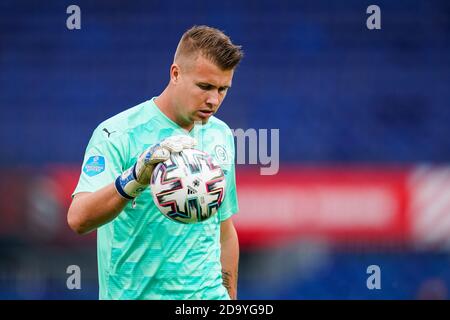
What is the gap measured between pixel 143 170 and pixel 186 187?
0.20 m

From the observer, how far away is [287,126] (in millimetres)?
8109

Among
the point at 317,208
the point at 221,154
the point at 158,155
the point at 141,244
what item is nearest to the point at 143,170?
the point at 158,155

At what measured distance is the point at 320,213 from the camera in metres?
7.63

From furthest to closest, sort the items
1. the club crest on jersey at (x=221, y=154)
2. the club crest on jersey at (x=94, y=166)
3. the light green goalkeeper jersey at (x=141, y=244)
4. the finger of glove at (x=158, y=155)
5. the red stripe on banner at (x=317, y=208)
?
the red stripe on banner at (x=317, y=208)
the club crest on jersey at (x=221, y=154)
the light green goalkeeper jersey at (x=141, y=244)
the club crest on jersey at (x=94, y=166)
the finger of glove at (x=158, y=155)

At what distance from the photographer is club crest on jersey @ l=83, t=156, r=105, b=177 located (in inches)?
141

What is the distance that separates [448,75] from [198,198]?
5.71m

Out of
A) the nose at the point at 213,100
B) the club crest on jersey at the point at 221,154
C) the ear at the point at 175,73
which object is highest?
the ear at the point at 175,73

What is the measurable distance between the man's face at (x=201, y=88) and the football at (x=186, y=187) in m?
0.34

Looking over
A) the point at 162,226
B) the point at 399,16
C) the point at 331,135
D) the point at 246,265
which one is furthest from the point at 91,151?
the point at 399,16

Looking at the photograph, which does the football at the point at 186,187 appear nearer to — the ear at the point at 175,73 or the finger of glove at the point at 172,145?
the finger of glove at the point at 172,145

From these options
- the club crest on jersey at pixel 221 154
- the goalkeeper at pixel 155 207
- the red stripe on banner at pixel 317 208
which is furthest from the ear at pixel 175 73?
the red stripe on banner at pixel 317 208

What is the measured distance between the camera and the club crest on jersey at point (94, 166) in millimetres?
3590

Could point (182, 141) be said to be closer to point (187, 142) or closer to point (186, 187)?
point (187, 142)
